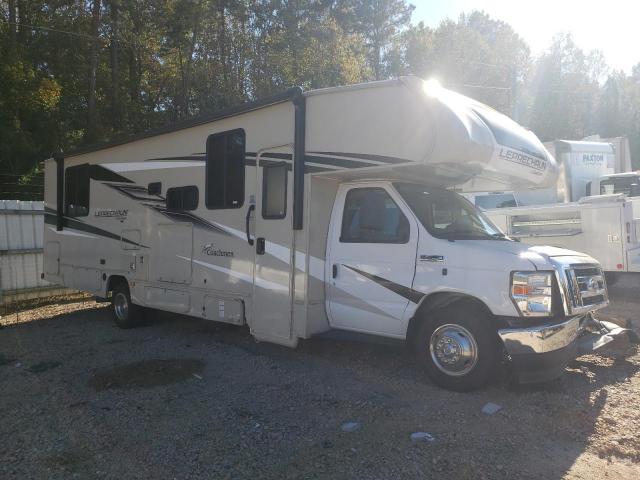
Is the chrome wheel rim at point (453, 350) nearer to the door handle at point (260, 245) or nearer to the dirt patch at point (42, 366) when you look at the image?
the door handle at point (260, 245)

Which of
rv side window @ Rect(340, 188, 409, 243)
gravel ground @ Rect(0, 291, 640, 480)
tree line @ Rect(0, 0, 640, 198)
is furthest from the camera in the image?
tree line @ Rect(0, 0, 640, 198)

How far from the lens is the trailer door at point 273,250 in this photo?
19.4ft

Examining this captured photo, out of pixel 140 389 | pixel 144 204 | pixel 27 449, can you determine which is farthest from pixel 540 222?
pixel 27 449

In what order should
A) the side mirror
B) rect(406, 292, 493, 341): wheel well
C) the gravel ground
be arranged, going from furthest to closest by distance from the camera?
the side mirror
rect(406, 292, 493, 341): wheel well
the gravel ground

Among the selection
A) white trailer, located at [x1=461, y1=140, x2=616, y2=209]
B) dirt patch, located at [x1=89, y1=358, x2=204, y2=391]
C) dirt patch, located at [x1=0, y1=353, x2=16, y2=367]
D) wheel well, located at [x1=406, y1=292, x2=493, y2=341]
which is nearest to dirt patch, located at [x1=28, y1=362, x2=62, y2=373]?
dirt patch, located at [x1=0, y1=353, x2=16, y2=367]

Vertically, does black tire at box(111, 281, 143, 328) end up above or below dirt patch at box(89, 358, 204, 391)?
above

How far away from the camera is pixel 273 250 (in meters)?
6.07

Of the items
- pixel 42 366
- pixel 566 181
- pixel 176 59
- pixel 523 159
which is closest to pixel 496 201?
pixel 566 181

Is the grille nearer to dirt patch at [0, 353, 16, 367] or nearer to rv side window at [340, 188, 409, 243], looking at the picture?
rv side window at [340, 188, 409, 243]

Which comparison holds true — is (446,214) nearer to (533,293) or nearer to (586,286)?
(533,293)

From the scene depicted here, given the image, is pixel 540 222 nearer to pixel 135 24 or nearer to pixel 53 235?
pixel 53 235

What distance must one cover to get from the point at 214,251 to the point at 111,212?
2.69 metres

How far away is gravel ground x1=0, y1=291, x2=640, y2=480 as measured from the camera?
3.77 m

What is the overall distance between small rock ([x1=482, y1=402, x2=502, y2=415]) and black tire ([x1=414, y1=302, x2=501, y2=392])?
0.25 m
